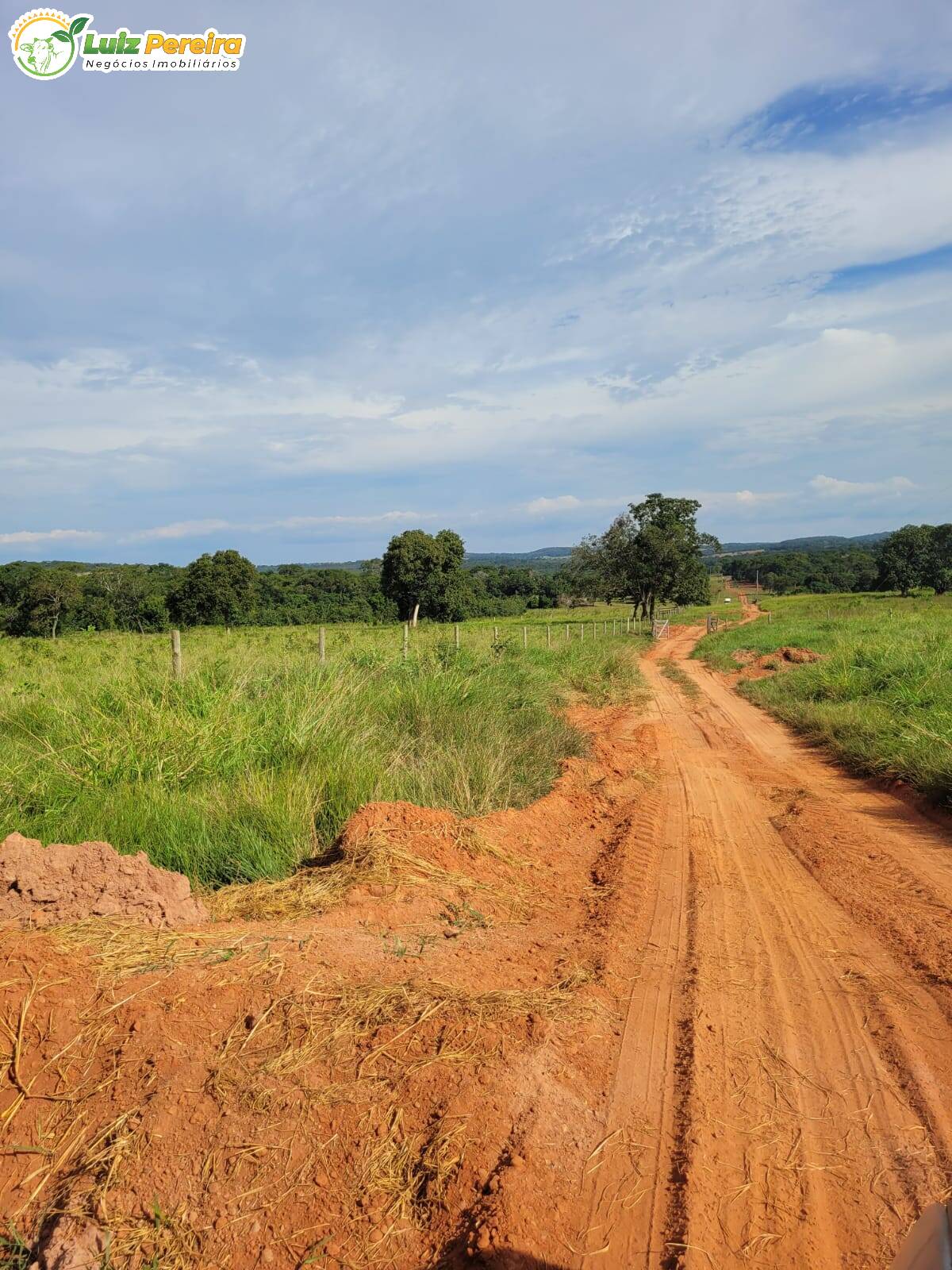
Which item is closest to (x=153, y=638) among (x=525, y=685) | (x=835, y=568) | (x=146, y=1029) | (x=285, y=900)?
(x=525, y=685)

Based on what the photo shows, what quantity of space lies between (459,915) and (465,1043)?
1.64 metres

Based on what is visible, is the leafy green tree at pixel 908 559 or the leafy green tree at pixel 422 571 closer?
the leafy green tree at pixel 422 571

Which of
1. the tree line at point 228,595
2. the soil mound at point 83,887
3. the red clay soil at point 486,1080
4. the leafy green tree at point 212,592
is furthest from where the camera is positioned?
the leafy green tree at point 212,592

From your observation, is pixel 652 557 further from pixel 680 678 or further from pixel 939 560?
pixel 939 560

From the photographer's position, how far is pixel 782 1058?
3520 millimetres

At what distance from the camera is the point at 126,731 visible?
685 centimetres

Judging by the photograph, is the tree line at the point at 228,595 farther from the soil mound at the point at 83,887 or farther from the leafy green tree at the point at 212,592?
the soil mound at the point at 83,887

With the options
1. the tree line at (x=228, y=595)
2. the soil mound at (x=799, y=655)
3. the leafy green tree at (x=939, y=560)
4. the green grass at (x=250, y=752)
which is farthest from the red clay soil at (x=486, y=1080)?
the leafy green tree at (x=939, y=560)

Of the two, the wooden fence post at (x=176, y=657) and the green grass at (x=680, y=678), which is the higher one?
the wooden fence post at (x=176, y=657)

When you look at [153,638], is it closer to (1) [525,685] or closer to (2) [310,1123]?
(1) [525,685]

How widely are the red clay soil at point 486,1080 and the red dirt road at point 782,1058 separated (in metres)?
0.01

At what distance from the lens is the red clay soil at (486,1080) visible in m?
2.60

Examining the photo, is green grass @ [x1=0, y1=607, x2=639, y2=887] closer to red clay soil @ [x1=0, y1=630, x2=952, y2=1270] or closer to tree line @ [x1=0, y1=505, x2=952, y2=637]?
red clay soil @ [x1=0, y1=630, x2=952, y2=1270]

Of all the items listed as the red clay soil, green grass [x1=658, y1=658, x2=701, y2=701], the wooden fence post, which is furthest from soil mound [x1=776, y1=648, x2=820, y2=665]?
the wooden fence post
